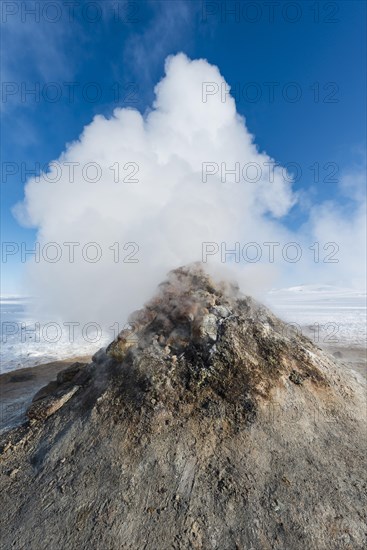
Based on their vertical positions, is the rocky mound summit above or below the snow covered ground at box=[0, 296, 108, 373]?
above

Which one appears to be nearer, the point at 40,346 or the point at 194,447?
the point at 194,447

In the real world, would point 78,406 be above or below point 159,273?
below

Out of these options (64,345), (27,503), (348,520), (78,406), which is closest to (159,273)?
(78,406)

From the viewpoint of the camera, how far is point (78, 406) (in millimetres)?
6398

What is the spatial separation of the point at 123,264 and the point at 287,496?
23.9ft

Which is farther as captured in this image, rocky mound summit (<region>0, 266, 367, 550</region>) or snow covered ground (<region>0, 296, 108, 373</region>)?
snow covered ground (<region>0, 296, 108, 373</region>)

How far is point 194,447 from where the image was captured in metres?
5.29

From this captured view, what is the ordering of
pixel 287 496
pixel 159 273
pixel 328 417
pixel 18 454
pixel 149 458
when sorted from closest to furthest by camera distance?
1. pixel 287 496
2. pixel 149 458
3. pixel 18 454
4. pixel 328 417
5. pixel 159 273

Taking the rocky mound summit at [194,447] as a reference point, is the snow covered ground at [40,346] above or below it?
below

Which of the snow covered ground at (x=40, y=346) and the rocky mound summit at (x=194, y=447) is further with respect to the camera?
the snow covered ground at (x=40, y=346)

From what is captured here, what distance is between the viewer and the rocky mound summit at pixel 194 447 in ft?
14.2

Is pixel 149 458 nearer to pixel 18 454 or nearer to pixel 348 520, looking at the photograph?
pixel 18 454

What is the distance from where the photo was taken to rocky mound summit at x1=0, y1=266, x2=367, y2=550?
433 centimetres

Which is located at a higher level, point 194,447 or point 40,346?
point 194,447
